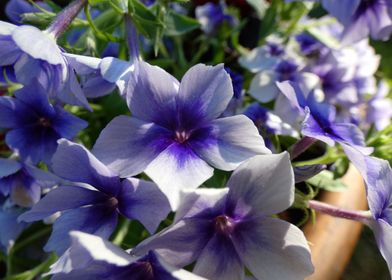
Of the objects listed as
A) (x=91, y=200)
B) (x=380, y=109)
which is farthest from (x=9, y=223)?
(x=380, y=109)

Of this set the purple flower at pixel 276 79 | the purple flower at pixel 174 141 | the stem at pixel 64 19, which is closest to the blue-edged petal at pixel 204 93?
the purple flower at pixel 174 141

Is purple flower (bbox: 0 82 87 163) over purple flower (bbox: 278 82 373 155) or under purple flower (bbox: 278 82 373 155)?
under

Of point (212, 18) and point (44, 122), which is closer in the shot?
point (44, 122)

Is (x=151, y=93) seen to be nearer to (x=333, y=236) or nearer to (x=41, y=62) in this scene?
(x=41, y=62)

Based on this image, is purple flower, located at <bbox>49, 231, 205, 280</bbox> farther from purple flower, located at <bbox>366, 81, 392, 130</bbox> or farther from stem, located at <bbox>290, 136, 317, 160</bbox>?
purple flower, located at <bbox>366, 81, 392, 130</bbox>

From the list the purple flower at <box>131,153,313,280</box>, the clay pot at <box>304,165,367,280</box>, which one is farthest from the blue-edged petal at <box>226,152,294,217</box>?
the clay pot at <box>304,165,367,280</box>

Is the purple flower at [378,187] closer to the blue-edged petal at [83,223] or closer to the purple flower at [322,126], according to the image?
the purple flower at [322,126]

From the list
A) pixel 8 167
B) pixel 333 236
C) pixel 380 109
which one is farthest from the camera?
pixel 380 109
